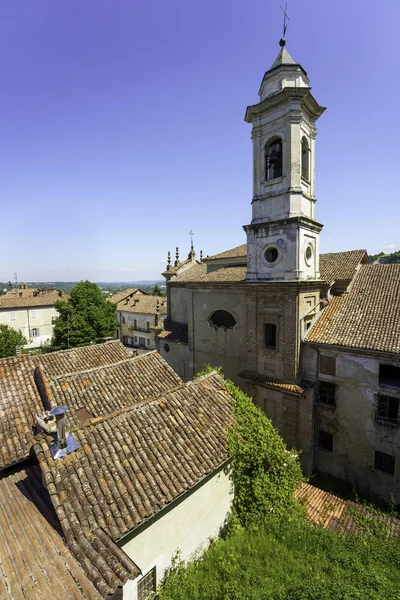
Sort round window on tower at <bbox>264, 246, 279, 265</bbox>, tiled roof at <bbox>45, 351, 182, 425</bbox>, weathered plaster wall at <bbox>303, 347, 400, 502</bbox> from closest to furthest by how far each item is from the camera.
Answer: tiled roof at <bbox>45, 351, 182, 425</bbox> → weathered plaster wall at <bbox>303, 347, 400, 502</bbox> → round window on tower at <bbox>264, 246, 279, 265</bbox>

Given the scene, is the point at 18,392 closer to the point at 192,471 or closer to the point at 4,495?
the point at 4,495

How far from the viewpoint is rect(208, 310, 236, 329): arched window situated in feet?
57.1

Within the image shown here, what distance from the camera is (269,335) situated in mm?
15320

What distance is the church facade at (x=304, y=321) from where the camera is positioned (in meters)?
13.2

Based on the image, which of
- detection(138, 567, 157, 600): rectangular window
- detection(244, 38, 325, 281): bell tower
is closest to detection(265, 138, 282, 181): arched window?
detection(244, 38, 325, 281): bell tower

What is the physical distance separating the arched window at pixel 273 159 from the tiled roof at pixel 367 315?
25.5ft

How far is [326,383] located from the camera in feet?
47.0

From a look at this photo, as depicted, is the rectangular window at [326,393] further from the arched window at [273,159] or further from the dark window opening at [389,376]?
the arched window at [273,159]

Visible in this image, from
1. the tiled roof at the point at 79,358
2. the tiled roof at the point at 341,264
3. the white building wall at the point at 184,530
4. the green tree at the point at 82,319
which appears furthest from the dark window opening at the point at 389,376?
the green tree at the point at 82,319

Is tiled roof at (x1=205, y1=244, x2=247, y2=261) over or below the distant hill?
below

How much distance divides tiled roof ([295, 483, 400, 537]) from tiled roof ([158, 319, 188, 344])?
475 inches

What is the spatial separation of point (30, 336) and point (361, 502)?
49.2 m

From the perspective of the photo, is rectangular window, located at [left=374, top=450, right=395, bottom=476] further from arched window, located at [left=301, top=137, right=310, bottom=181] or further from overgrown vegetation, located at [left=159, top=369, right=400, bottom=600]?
arched window, located at [left=301, top=137, right=310, bottom=181]

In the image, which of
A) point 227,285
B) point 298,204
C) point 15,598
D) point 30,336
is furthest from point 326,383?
point 30,336
